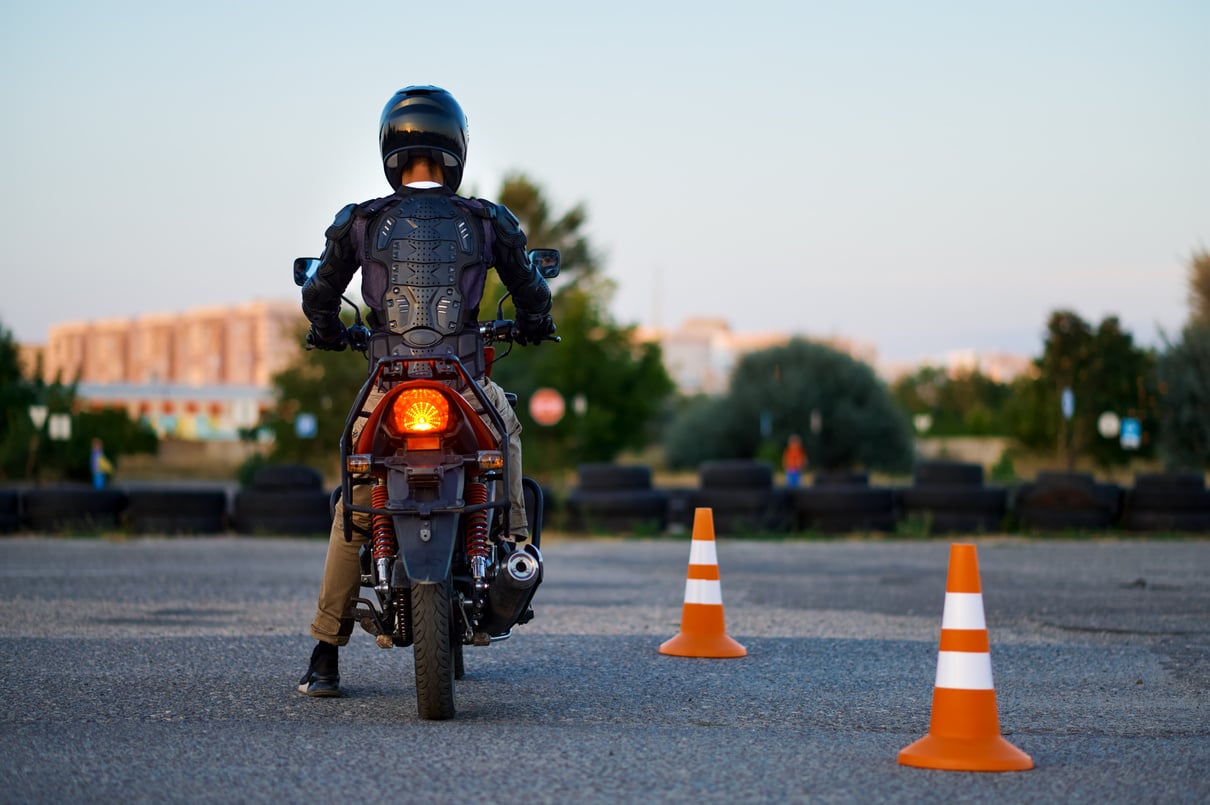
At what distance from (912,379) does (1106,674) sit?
5672 inches

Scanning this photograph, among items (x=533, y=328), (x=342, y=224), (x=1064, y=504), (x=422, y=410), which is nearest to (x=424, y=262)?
(x=342, y=224)

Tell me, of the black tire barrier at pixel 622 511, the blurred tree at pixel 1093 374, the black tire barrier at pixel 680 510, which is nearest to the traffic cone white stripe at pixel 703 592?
the black tire barrier at pixel 622 511

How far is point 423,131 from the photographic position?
611 cm

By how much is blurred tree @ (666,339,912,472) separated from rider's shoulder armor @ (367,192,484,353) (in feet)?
178

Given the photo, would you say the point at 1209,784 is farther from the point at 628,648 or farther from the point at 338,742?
the point at 628,648

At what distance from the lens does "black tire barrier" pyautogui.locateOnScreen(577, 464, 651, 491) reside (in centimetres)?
1989

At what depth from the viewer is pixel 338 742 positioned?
17.3 ft

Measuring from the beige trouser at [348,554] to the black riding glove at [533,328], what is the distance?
47cm

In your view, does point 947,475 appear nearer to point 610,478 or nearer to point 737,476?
point 737,476

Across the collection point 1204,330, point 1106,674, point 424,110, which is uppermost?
point 1204,330

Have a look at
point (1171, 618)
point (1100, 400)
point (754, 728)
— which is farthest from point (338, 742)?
point (1100, 400)

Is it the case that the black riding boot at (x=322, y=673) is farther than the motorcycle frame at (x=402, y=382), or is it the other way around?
the black riding boot at (x=322, y=673)

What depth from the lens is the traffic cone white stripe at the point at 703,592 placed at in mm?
7992

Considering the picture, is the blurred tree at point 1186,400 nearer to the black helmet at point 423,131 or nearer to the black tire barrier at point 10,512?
the black tire barrier at point 10,512
